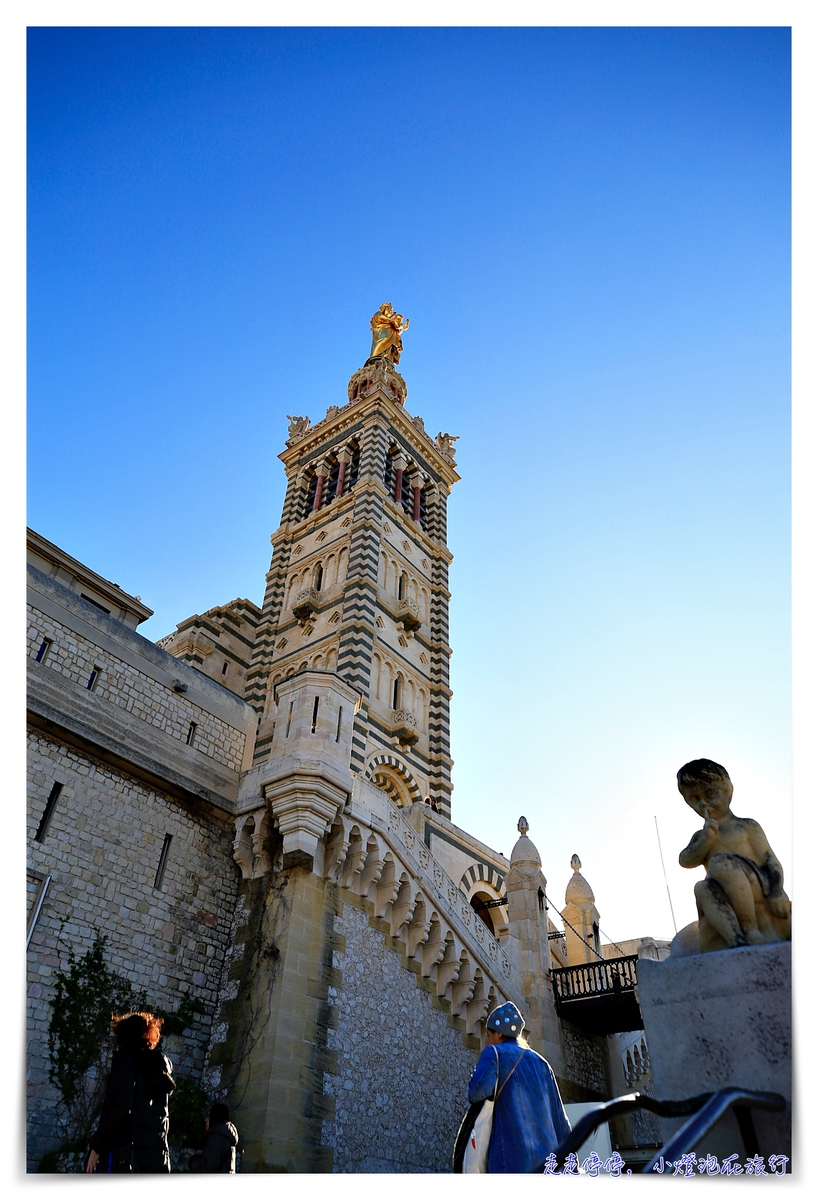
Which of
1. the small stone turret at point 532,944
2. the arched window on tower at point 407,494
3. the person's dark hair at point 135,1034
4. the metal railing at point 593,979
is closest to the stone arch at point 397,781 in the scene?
the small stone turret at point 532,944

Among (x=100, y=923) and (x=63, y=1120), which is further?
(x=100, y=923)

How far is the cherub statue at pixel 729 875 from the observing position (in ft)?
15.9

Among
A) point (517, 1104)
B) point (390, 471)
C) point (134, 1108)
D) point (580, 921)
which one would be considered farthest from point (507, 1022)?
point (390, 471)

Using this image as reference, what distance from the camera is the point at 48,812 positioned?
10.7 metres

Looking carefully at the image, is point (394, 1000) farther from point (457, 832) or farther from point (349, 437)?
point (349, 437)

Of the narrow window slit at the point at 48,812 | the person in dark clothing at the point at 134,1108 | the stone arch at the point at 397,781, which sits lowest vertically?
the person in dark clothing at the point at 134,1108

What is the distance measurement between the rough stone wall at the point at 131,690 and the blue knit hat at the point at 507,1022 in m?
8.21

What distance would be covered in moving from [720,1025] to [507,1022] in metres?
1.76

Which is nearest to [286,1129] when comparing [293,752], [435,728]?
[293,752]

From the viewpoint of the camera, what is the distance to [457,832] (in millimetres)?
22781

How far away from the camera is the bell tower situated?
2559cm

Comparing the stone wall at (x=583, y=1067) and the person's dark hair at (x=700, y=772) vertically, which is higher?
the person's dark hair at (x=700, y=772)

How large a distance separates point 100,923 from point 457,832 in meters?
13.6

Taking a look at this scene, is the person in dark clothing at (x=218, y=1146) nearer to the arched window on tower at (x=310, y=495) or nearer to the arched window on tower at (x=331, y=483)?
the arched window on tower at (x=331, y=483)
